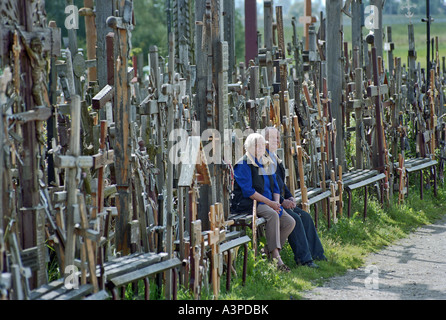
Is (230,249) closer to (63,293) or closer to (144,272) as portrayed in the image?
(144,272)

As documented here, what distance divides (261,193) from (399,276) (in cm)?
162

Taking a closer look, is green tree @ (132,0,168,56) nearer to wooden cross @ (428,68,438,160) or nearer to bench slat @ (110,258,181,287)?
wooden cross @ (428,68,438,160)

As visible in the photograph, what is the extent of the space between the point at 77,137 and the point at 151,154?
2230 millimetres

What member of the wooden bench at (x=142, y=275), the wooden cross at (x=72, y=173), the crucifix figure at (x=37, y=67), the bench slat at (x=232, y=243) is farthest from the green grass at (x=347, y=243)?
the crucifix figure at (x=37, y=67)

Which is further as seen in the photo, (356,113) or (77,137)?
(356,113)

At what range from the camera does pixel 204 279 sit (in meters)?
6.55

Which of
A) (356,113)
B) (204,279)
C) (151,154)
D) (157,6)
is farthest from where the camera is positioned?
(157,6)

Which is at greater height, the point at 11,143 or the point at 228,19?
the point at 228,19

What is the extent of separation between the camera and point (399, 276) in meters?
8.12

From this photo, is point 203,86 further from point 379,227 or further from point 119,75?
point 379,227

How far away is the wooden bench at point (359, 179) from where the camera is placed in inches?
412

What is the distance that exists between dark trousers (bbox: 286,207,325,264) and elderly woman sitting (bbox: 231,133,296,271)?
0.34 ft

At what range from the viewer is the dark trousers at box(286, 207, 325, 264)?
821 cm
